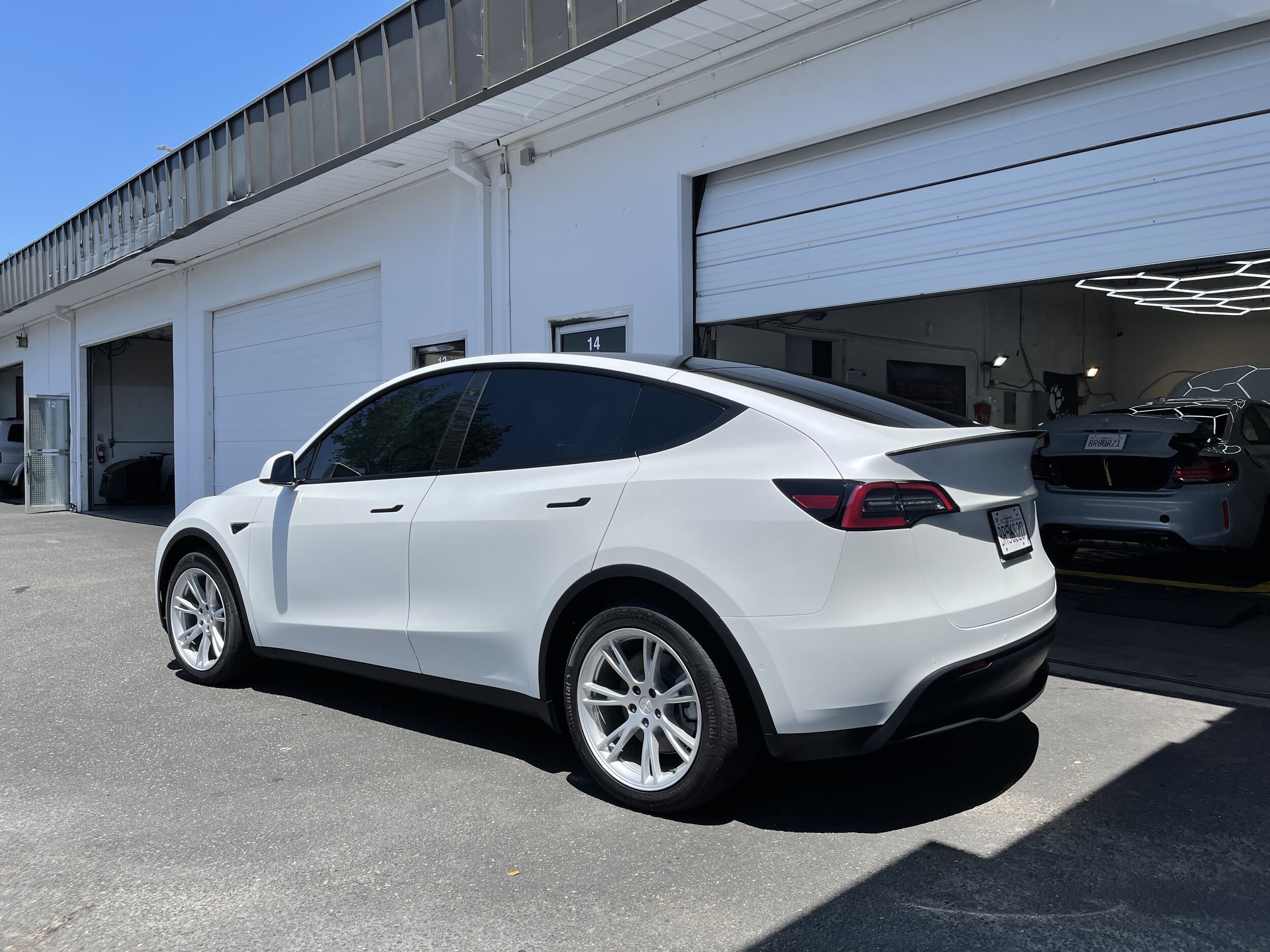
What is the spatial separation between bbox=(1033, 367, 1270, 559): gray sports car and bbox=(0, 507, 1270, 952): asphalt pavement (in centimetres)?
326

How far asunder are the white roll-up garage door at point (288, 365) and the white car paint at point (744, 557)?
8.01m

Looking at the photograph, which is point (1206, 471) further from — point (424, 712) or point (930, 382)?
point (930, 382)

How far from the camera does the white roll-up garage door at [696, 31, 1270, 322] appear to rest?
5.57 meters

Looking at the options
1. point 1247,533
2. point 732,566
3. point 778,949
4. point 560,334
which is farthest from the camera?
point 560,334

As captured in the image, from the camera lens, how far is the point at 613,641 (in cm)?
341

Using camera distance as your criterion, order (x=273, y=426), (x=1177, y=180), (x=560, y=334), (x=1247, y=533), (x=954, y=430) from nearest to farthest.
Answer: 1. (x=954, y=430)
2. (x=1177, y=180)
3. (x=1247, y=533)
4. (x=560, y=334)
5. (x=273, y=426)

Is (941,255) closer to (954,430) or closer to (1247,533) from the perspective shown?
(1247,533)

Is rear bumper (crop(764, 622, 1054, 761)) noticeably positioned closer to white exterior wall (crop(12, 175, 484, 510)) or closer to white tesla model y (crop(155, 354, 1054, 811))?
white tesla model y (crop(155, 354, 1054, 811))

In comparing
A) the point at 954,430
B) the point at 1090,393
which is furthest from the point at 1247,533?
the point at 1090,393

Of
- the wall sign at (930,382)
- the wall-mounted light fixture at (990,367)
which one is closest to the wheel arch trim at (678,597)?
the wall sign at (930,382)

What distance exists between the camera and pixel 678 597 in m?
3.25

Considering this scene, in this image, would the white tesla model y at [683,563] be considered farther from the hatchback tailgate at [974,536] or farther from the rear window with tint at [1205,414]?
the rear window with tint at [1205,414]

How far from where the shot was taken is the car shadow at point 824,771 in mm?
3363

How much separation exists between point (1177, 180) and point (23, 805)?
254 inches
